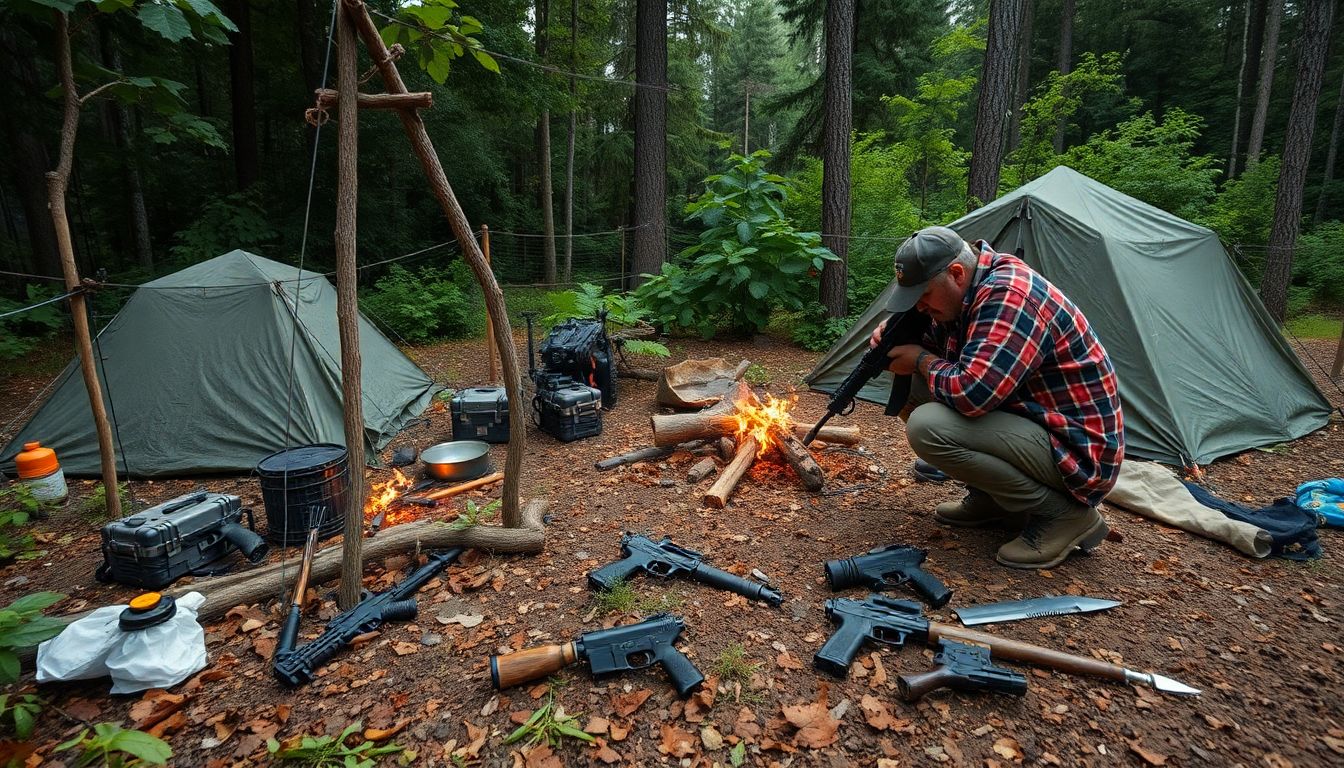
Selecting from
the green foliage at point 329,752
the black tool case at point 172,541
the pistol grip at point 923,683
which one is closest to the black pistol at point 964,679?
the pistol grip at point 923,683

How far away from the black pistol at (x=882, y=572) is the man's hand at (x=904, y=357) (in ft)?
3.46

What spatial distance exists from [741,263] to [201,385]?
21.3ft

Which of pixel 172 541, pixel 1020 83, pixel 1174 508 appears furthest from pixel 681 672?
pixel 1020 83

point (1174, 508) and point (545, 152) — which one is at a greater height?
point (545, 152)

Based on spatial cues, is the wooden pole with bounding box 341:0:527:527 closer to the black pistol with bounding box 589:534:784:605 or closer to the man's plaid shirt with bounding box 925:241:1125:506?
the black pistol with bounding box 589:534:784:605

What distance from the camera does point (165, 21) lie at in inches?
114

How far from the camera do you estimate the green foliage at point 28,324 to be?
693 cm

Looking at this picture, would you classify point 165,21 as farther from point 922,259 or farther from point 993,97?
point 993,97

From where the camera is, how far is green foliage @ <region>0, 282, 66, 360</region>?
6.93 m

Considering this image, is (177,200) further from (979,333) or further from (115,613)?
(979,333)

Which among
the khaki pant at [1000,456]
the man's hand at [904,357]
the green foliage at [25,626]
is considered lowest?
the green foliage at [25,626]

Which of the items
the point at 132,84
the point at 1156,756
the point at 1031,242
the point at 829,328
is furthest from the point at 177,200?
the point at 1156,756

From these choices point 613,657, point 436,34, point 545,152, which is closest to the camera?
point 613,657

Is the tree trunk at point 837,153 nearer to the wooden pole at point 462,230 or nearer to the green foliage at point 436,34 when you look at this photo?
the wooden pole at point 462,230
